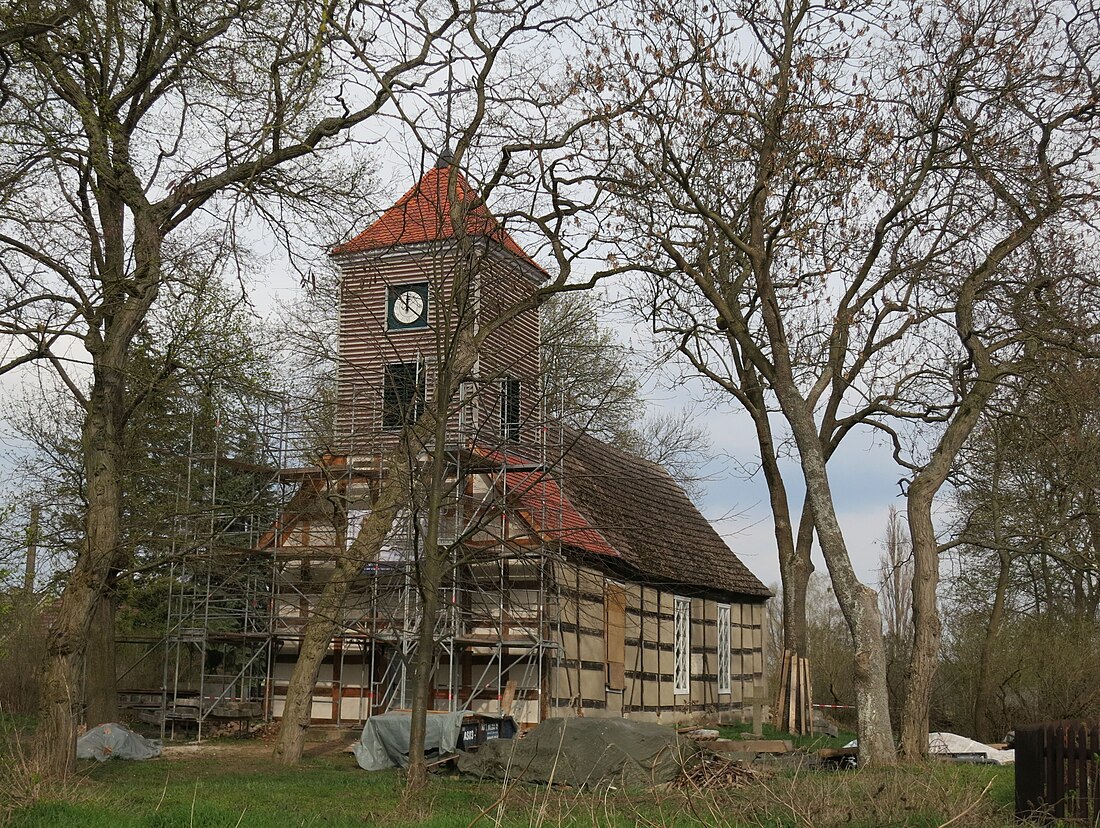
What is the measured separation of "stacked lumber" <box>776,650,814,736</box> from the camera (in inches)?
824

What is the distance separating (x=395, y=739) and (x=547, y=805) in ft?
26.2

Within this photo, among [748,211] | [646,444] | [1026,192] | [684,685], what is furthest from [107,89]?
[646,444]

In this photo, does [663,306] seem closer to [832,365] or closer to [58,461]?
[832,365]

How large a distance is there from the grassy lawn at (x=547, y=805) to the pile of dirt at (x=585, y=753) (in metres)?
0.87

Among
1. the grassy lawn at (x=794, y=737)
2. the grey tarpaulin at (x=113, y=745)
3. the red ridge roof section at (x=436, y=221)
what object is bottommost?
the grassy lawn at (x=794, y=737)

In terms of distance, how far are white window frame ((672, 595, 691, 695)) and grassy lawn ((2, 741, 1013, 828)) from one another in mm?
11862

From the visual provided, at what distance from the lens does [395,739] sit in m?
15.8

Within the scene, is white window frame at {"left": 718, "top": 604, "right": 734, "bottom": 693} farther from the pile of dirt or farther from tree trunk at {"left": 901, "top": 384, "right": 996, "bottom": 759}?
the pile of dirt

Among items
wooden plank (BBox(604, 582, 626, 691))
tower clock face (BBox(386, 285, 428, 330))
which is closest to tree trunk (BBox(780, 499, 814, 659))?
wooden plank (BBox(604, 582, 626, 691))

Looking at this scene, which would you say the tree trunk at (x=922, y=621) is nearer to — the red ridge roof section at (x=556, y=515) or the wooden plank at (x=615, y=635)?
the red ridge roof section at (x=556, y=515)

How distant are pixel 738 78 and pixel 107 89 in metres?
8.09

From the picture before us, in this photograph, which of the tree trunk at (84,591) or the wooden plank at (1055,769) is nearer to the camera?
the wooden plank at (1055,769)

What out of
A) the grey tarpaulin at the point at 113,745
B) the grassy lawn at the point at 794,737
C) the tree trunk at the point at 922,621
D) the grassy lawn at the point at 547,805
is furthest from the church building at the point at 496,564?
the grassy lawn at the point at 547,805

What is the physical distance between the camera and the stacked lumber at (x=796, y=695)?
68.7 ft
